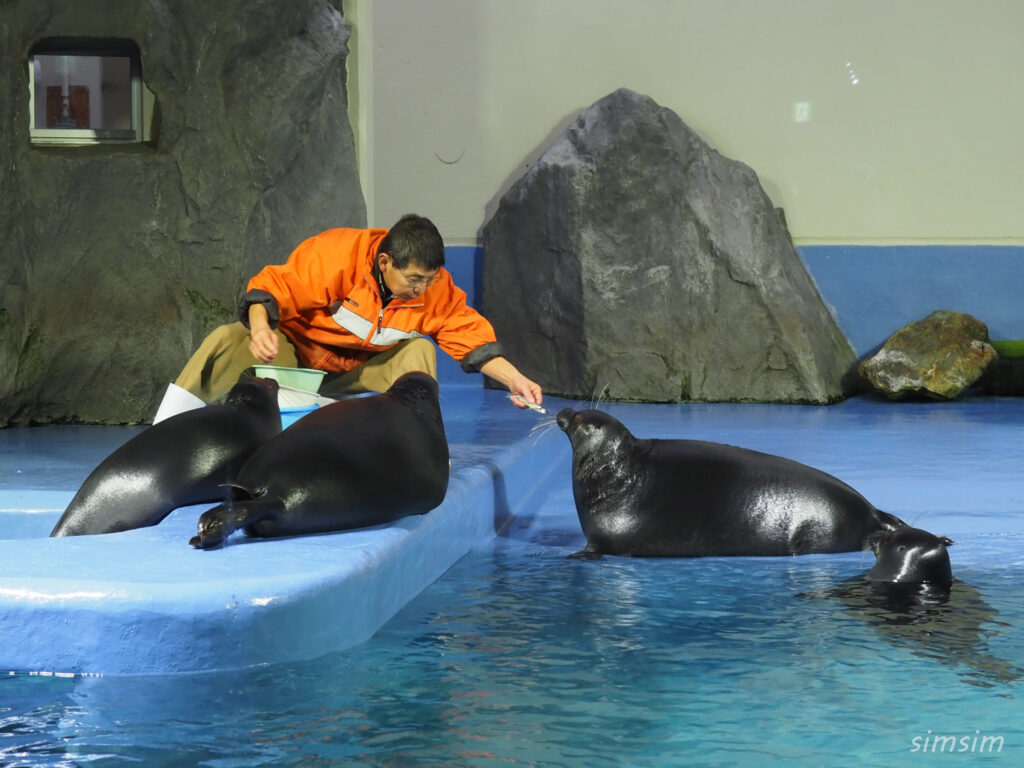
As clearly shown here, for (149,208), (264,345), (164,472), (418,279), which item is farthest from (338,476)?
(149,208)

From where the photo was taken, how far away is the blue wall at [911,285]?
325 inches

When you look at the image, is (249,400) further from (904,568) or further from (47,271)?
(47,271)

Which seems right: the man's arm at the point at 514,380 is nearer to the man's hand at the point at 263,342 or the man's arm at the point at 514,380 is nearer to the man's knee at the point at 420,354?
the man's knee at the point at 420,354

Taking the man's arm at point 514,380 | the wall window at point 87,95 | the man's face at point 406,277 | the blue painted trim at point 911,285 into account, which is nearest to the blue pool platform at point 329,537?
the man's arm at point 514,380

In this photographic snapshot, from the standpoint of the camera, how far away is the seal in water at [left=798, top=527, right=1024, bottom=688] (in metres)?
2.54

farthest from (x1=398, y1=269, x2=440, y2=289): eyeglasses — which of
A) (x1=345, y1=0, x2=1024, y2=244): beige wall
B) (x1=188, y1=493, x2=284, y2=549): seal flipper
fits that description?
(x1=345, y1=0, x2=1024, y2=244): beige wall

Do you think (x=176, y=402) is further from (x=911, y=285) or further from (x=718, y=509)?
(x=911, y=285)

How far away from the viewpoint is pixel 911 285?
8.36 m

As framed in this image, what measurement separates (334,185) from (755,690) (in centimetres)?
464

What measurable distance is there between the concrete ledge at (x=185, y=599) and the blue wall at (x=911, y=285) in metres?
5.99

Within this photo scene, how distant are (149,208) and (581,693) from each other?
4.22m

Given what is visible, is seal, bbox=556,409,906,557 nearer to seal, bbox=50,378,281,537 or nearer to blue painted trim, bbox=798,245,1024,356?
seal, bbox=50,378,281,537

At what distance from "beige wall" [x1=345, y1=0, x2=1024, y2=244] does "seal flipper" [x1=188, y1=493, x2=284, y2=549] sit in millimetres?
6033

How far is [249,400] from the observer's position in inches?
135
